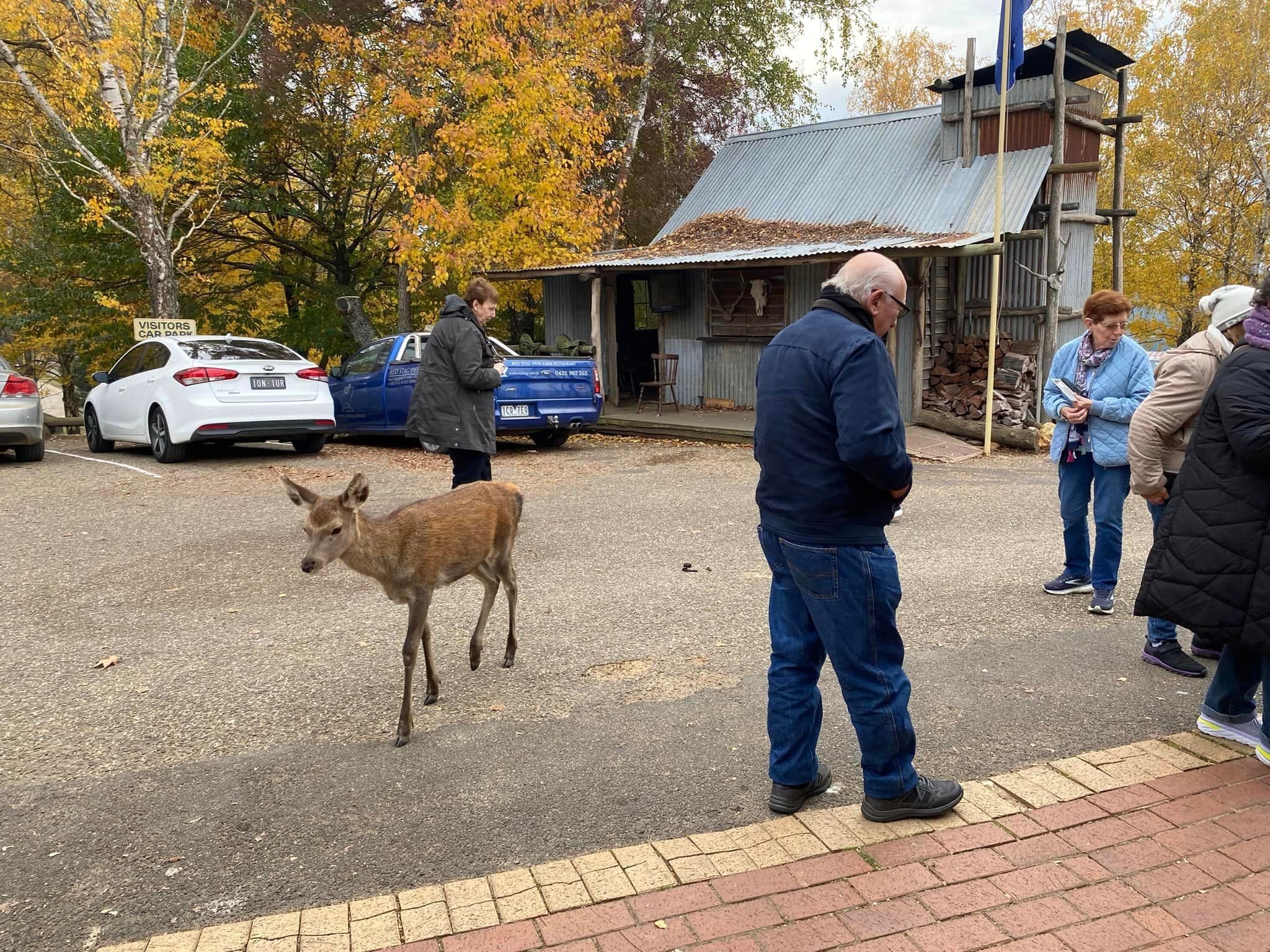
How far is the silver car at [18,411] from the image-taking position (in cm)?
1223

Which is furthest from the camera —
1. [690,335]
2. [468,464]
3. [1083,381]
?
[690,335]

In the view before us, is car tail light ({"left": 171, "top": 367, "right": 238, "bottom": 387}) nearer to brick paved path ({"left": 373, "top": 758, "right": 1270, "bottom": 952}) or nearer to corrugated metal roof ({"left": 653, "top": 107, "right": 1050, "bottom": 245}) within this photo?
brick paved path ({"left": 373, "top": 758, "right": 1270, "bottom": 952})

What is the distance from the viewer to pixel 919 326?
15.4 meters

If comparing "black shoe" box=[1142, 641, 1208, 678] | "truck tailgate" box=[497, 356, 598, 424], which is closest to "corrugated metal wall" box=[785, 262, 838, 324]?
"truck tailgate" box=[497, 356, 598, 424]

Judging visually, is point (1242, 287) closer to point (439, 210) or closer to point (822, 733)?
point (822, 733)

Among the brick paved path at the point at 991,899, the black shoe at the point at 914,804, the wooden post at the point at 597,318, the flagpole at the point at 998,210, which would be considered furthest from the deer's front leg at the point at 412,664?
the wooden post at the point at 597,318

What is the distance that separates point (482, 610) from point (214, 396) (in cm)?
823

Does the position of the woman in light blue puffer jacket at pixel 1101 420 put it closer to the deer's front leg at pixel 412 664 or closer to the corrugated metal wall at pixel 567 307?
the deer's front leg at pixel 412 664

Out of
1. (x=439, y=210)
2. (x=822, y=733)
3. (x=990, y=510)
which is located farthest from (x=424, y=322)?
(x=822, y=733)

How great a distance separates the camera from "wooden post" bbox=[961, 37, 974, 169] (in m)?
16.2

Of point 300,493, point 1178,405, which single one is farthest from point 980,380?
point 300,493

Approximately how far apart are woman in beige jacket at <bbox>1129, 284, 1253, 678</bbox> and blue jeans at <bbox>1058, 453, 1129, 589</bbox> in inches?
37.5

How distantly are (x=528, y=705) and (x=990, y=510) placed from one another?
21.0ft

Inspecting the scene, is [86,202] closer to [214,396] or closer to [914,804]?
[214,396]
